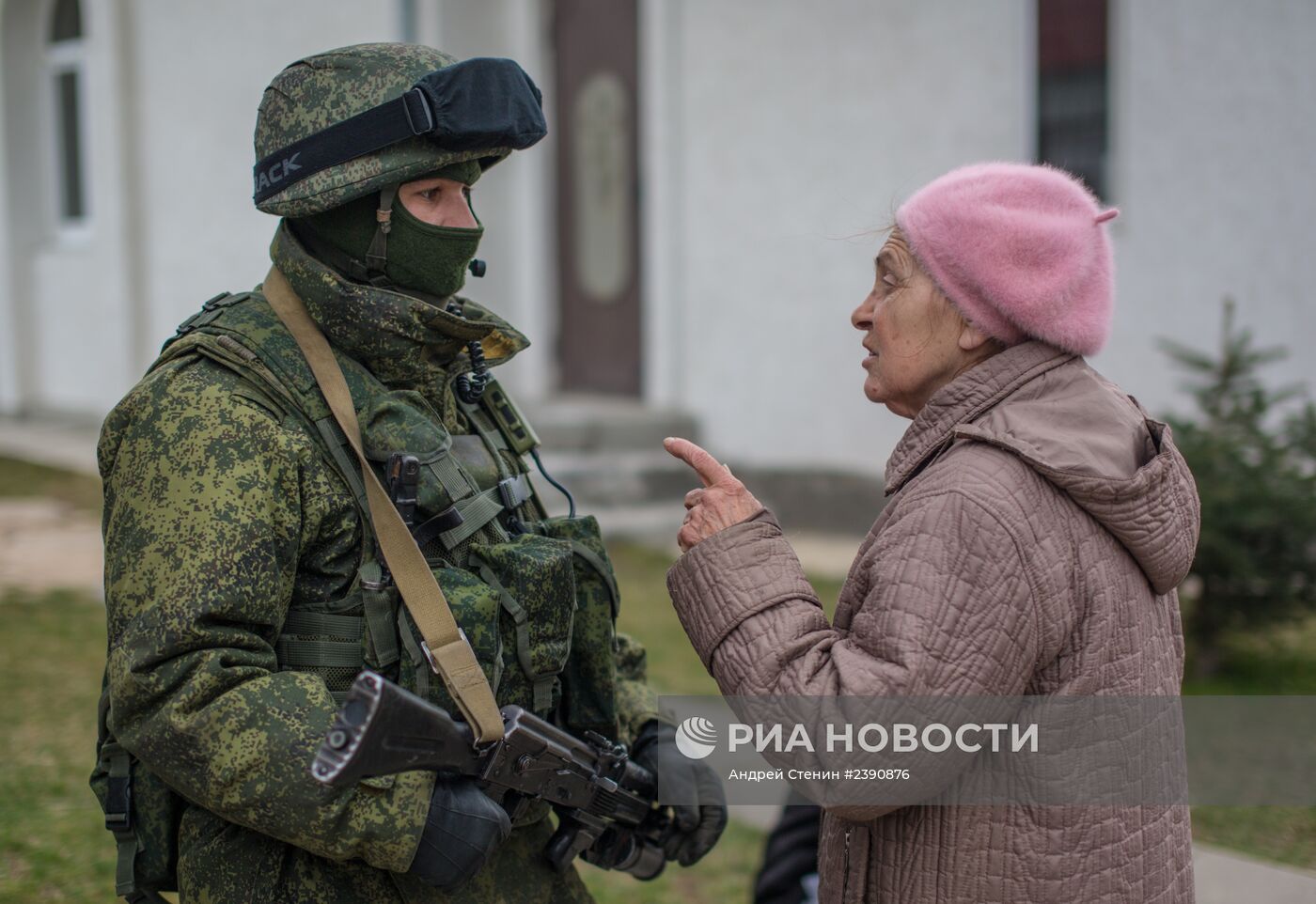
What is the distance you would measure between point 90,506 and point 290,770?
7.48 meters

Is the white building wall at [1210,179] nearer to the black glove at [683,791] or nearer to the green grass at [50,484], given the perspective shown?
the black glove at [683,791]

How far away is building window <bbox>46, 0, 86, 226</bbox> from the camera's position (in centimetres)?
1145

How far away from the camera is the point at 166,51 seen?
32.8 ft

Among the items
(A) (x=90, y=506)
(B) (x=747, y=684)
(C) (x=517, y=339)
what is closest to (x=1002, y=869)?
(B) (x=747, y=684)

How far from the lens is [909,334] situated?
6.40 feet

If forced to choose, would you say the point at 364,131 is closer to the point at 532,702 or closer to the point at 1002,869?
the point at 532,702

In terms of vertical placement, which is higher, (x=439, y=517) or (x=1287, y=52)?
(x=1287, y=52)

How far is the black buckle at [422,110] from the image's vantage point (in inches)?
78.6

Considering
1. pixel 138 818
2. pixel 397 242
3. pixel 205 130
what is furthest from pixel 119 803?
pixel 205 130

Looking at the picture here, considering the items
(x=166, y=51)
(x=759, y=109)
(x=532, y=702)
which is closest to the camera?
(x=532, y=702)
